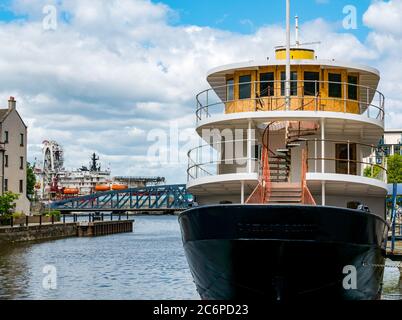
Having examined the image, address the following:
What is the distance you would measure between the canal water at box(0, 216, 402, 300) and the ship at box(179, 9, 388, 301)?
26.6 ft

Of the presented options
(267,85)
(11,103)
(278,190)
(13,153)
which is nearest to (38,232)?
(13,153)

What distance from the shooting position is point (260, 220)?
1623 cm

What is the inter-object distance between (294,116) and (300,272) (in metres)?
4.63

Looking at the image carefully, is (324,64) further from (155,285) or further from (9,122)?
(9,122)

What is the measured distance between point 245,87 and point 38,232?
143 feet

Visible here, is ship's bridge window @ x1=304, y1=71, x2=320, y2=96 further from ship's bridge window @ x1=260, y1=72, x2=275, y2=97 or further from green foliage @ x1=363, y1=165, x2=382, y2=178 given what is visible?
green foliage @ x1=363, y1=165, x2=382, y2=178

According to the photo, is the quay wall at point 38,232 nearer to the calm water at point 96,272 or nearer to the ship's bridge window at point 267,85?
the calm water at point 96,272

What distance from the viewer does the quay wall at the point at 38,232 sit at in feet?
176

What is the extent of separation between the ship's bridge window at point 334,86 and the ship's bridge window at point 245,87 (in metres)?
2.29

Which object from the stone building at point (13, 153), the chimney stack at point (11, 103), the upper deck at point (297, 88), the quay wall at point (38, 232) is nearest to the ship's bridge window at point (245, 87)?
the upper deck at point (297, 88)

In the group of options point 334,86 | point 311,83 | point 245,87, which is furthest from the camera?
point 245,87

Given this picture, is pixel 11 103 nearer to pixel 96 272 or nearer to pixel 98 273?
pixel 96 272

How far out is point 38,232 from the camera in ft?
202
